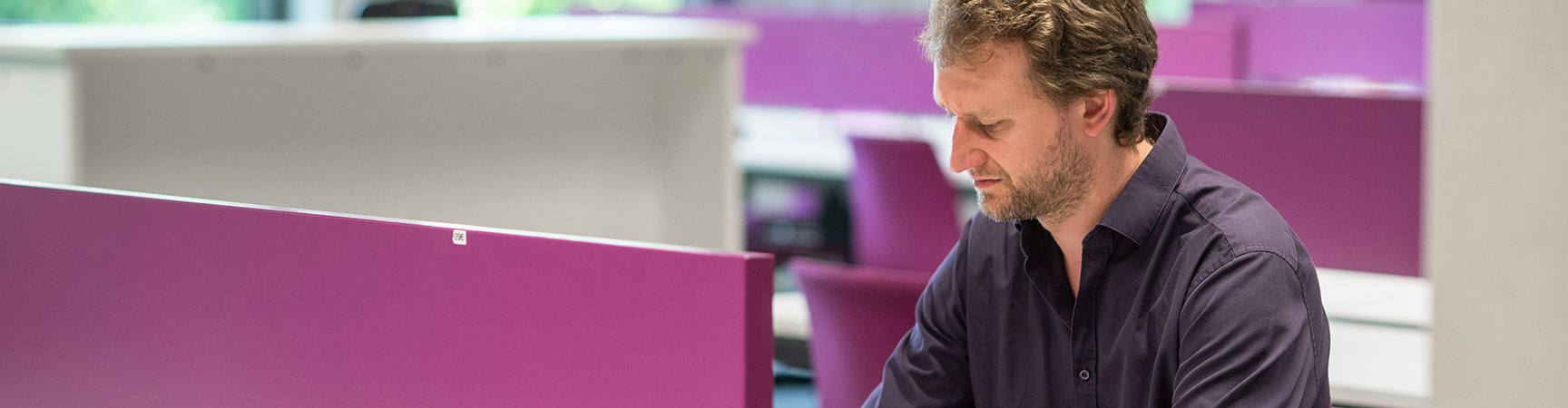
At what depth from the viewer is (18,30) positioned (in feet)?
7.30

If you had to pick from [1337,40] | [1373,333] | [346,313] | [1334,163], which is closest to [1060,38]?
[346,313]

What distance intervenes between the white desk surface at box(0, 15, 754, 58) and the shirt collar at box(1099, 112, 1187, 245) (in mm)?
1404

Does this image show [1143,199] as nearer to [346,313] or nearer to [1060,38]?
[1060,38]

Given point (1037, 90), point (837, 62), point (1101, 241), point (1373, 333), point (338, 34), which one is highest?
point (837, 62)

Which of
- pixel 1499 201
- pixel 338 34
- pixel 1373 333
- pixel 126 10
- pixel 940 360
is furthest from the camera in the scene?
pixel 126 10

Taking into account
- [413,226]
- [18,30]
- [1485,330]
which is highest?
[18,30]

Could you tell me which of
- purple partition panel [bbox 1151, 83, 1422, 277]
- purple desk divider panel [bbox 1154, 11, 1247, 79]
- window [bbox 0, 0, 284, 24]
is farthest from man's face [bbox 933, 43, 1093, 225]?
window [bbox 0, 0, 284, 24]

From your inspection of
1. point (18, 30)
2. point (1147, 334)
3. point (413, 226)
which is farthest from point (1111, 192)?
point (18, 30)

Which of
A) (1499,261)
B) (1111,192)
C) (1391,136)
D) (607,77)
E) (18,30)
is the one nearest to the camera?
(1111,192)

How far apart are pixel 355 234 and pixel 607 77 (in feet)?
6.38

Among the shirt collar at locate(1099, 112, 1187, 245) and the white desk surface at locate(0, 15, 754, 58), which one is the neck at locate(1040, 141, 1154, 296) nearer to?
the shirt collar at locate(1099, 112, 1187, 245)

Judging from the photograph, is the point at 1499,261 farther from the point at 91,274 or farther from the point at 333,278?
the point at 91,274

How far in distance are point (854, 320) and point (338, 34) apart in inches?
48.8

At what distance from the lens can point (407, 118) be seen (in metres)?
2.71
